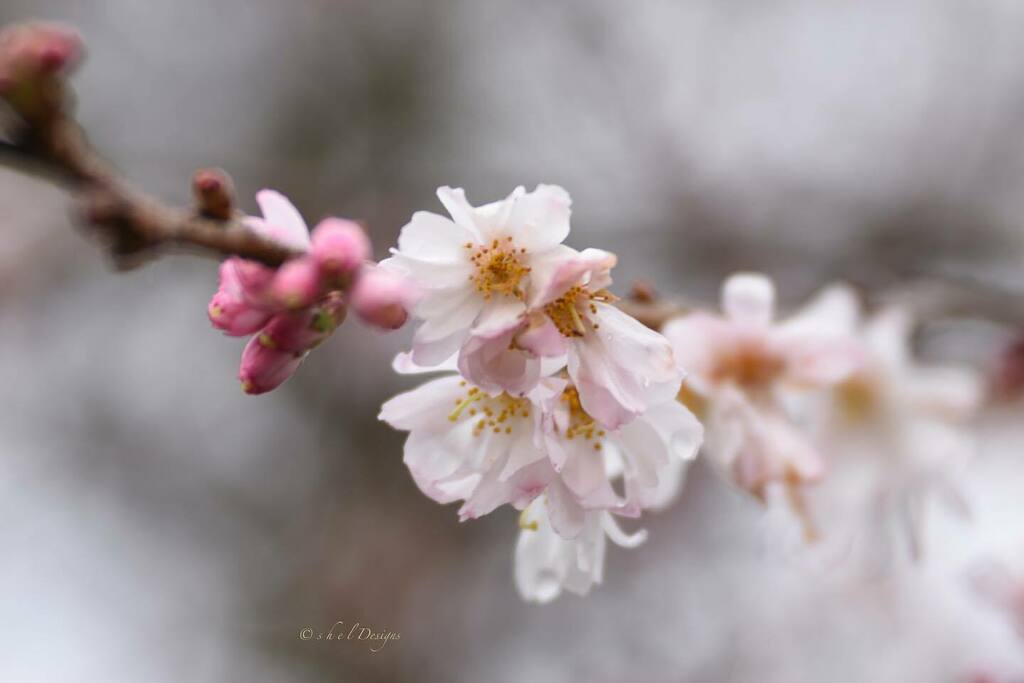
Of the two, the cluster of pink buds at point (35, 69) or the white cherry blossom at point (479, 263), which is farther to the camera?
the white cherry blossom at point (479, 263)

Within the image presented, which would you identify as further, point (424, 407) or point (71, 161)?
point (424, 407)

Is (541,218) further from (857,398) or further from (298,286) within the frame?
(857,398)

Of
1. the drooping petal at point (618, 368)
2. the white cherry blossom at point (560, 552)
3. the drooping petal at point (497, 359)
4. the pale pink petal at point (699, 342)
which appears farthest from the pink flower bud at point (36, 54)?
the pale pink petal at point (699, 342)

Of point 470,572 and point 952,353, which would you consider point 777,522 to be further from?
point 470,572

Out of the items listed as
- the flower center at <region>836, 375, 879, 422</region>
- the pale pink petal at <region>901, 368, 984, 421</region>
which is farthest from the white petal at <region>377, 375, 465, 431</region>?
the pale pink petal at <region>901, 368, 984, 421</region>

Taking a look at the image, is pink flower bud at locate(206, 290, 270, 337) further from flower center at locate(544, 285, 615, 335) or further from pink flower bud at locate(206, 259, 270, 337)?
flower center at locate(544, 285, 615, 335)

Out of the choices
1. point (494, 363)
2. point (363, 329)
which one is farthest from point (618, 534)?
point (363, 329)

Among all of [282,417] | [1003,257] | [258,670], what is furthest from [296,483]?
[1003,257]

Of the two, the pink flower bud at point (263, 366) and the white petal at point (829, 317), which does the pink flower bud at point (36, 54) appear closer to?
the pink flower bud at point (263, 366)
